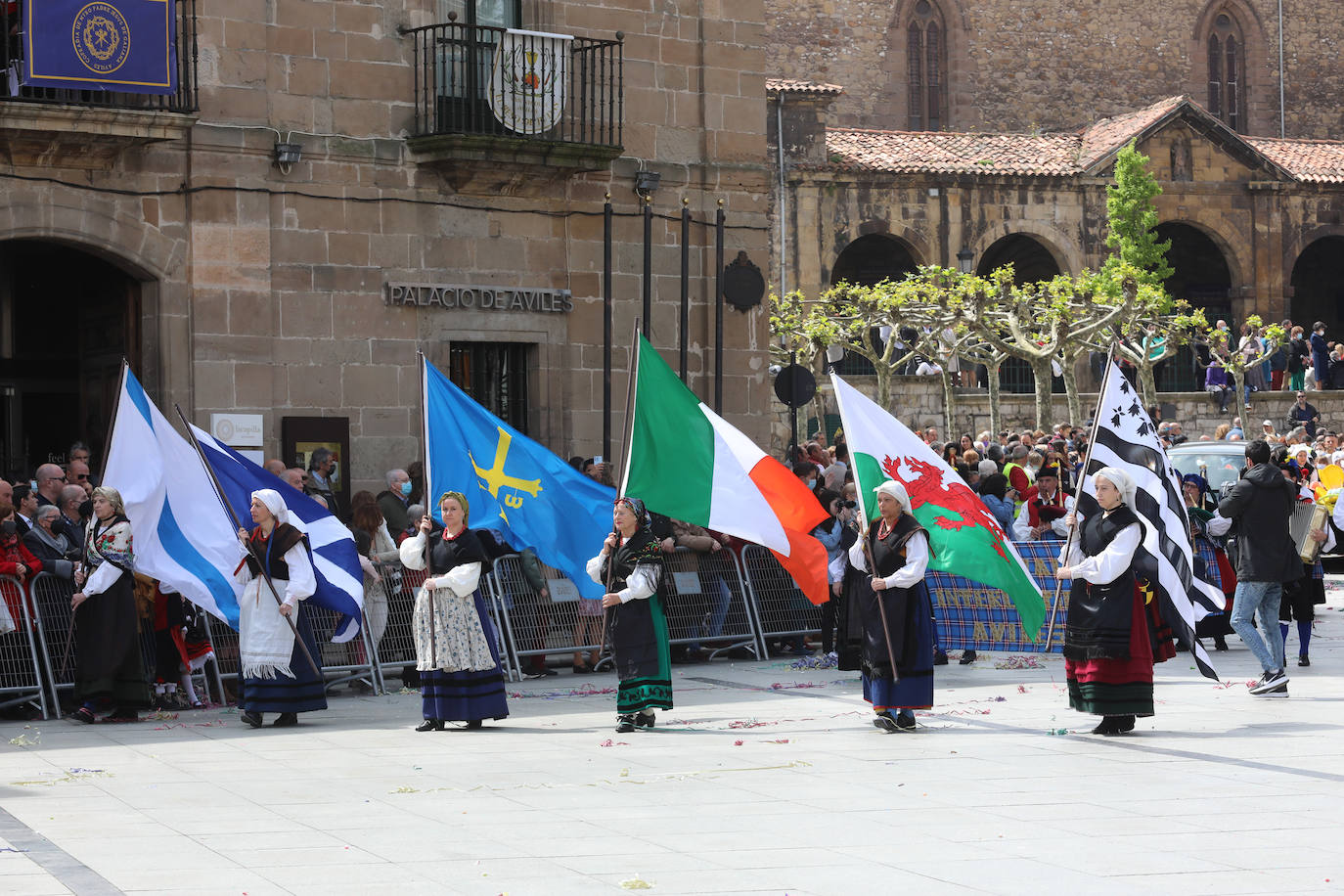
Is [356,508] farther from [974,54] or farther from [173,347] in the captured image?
[974,54]

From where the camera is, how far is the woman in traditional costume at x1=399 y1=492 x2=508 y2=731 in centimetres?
1249

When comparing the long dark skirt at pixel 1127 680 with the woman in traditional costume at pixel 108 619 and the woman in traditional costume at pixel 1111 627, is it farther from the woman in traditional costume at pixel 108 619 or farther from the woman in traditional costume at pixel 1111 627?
the woman in traditional costume at pixel 108 619

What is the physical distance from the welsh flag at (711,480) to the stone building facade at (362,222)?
5.89m

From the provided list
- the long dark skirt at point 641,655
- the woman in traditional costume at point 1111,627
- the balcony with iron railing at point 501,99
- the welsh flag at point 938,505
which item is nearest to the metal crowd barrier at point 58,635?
the long dark skirt at point 641,655

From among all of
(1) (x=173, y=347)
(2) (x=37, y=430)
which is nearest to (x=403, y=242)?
(1) (x=173, y=347)

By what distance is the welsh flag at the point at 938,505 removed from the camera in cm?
1275

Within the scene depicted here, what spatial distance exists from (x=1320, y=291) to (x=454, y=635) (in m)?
41.8

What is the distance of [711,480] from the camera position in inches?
516

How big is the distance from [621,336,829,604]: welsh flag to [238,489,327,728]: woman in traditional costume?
7.16ft

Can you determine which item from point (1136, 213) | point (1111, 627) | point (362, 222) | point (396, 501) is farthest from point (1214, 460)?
point (1136, 213)

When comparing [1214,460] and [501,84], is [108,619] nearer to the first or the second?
[501,84]

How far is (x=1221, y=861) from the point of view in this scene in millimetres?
7898

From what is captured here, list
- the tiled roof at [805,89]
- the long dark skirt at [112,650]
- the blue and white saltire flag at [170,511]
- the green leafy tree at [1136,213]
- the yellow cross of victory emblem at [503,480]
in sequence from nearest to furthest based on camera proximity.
A: the long dark skirt at [112,650] → the blue and white saltire flag at [170,511] → the yellow cross of victory emblem at [503,480] → the tiled roof at [805,89] → the green leafy tree at [1136,213]

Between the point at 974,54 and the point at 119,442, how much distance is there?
4279 centimetres
